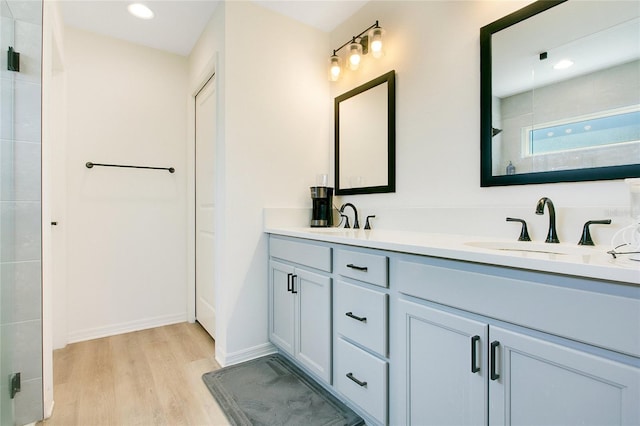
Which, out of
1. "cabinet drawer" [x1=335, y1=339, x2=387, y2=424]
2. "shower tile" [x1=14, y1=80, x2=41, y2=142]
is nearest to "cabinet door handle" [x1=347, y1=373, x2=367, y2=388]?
"cabinet drawer" [x1=335, y1=339, x2=387, y2=424]

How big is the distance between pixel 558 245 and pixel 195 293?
265 centimetres

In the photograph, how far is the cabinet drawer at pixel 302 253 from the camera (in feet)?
5.38

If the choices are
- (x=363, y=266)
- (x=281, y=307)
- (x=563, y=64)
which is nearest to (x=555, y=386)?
(x=363, y=266)

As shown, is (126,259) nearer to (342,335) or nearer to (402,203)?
(342,335)

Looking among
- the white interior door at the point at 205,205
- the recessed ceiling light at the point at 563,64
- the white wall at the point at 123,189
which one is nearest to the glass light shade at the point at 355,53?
the white interior door at the point at 205,205

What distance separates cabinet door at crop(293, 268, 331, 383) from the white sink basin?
761 millimetres

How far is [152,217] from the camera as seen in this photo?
2.71m

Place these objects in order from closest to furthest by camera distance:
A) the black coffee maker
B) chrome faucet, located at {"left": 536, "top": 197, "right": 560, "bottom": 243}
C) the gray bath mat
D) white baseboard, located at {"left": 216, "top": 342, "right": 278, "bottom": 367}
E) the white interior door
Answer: chrome faucet, located at {"left": 536, "top": 197, "right": 560, "bottom": 243}
the gray bath mat
white baseboard, located at {"left": 216, "top": 342, "right": 278, "bottom": 367}
the black coffee maker
the white interior door

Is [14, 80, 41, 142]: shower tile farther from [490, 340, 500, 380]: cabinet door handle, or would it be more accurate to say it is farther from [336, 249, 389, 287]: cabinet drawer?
[490, 340, 500, 380]: cabinet door handle

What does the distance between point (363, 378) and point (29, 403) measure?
157 cm

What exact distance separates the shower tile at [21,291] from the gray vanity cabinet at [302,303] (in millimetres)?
1213

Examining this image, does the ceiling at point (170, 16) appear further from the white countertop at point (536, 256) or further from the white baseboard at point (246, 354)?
the white baseboard at point (246, 354)

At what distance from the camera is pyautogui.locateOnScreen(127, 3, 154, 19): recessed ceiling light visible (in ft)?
7.10

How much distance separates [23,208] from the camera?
4.76ft
